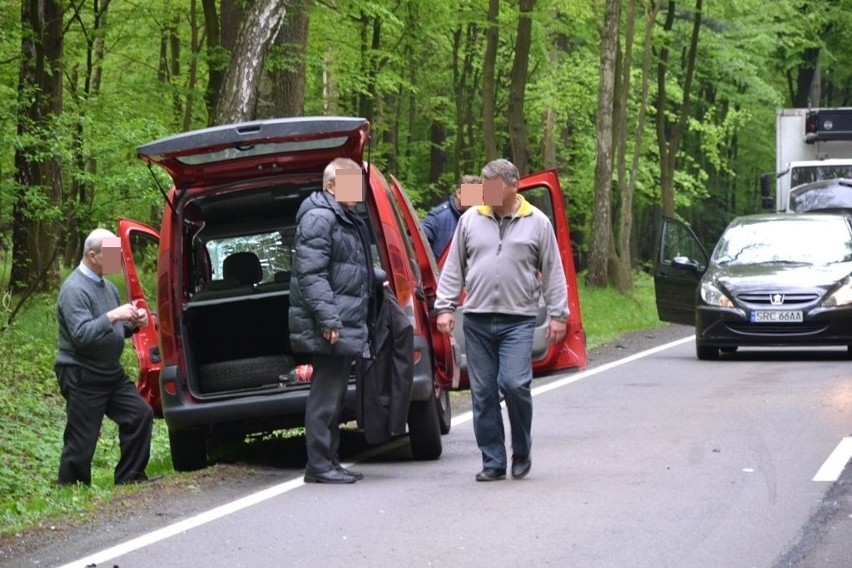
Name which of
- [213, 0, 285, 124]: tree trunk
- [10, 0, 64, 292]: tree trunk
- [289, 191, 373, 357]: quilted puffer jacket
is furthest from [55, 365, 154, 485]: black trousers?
[10, 0, 64, 292]: tree trunk

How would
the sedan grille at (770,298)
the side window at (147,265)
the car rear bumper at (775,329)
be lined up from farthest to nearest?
the side window at (147,265) < the sedan grille at (770,298) < the car rear bumper at (775,329)

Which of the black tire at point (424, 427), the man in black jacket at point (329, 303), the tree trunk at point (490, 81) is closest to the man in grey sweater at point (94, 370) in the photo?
the man in black jacket at point (329, 303)

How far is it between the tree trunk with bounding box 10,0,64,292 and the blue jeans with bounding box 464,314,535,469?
10.3 meters

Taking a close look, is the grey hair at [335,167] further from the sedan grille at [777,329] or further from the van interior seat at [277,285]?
the sedan grille at [777,329]

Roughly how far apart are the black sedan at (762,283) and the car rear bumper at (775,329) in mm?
11

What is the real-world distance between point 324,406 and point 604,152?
2539 cm

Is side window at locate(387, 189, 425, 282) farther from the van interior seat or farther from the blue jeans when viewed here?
the blue jeans

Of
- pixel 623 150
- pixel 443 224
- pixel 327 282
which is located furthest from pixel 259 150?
Answer: pixel 623 150

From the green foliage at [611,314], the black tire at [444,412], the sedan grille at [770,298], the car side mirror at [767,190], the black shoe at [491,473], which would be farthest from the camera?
the car side mirror at [767,190]

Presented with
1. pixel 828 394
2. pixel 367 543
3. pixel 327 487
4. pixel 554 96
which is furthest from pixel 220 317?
pixel 554 96

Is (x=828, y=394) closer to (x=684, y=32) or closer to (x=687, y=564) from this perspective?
(x=687, y=564)

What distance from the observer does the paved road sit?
7.60 metres

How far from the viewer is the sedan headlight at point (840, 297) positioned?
61.5 ft

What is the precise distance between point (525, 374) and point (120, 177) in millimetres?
9844
